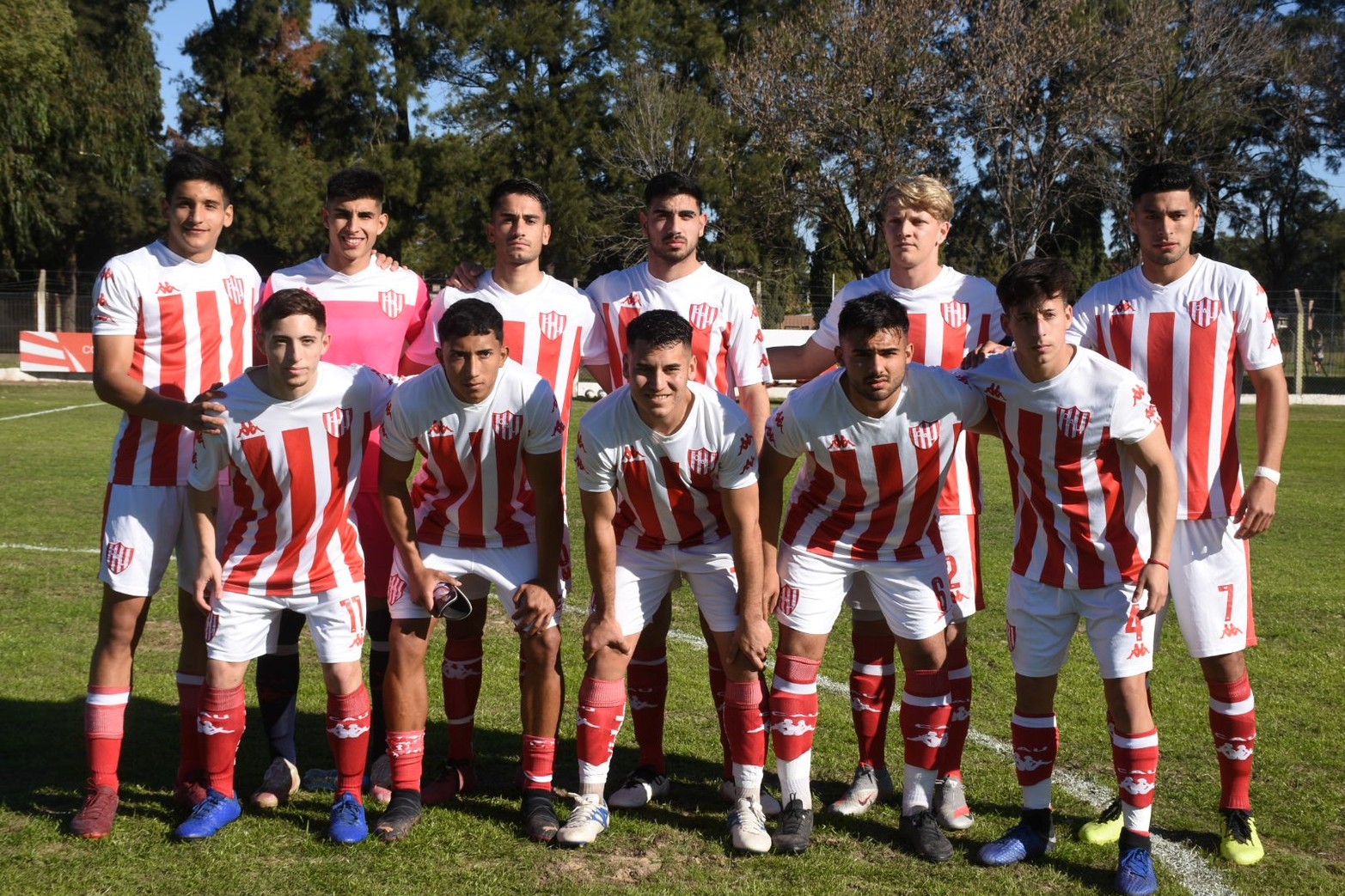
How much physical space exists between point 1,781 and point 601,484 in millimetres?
2548

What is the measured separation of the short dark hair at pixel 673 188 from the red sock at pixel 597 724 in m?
1.81

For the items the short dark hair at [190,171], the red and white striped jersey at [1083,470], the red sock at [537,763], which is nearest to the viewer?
the red and white striped jersey at [1083,470]

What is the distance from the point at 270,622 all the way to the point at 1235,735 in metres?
3.29

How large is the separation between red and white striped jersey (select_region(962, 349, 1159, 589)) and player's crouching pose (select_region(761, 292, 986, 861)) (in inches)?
9.9

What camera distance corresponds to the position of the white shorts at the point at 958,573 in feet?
14.0

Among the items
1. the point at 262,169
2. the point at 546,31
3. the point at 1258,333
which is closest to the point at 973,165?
the point at 546,31

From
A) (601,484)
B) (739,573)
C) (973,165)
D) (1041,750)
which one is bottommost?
(1041,750)

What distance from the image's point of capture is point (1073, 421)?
3.79 m

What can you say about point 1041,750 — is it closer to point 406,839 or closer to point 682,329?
point 682,329

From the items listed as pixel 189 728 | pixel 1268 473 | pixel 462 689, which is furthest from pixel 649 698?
pixel 1268 473

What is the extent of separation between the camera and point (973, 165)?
111 feet

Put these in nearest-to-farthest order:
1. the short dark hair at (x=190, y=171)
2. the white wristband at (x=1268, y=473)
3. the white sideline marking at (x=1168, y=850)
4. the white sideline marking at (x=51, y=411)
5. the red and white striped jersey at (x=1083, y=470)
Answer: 1. the white sideline marking at (x=1168, y=850)
2. the red and white striped jersey at (x=1083, y=470)
3. the white wristband at (x=1268, y=473)
4. the short dark hair at (x=190, y=171)
5. the white sideline marking at (x=51, y=411)

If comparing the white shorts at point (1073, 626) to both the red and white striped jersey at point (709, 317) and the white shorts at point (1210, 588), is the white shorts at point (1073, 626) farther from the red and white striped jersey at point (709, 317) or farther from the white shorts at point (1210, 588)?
the red and white striped jersey at point (709, 317)

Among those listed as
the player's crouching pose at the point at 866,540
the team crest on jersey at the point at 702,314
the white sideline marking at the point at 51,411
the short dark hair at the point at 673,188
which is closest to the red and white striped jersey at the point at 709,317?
the team crest on jersey at the point at 702,314
